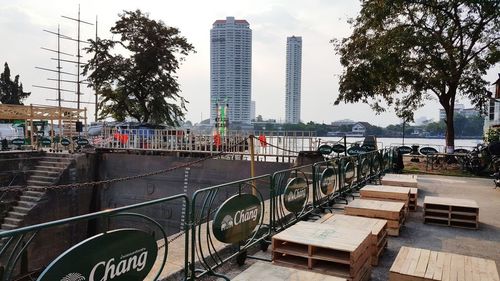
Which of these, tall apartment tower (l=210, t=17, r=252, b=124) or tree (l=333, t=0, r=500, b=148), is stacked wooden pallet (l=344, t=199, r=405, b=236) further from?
tall apartment tower (l=210, t=17, r=252, b=124)

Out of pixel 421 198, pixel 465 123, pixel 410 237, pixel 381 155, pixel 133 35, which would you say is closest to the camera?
pixel 410 237

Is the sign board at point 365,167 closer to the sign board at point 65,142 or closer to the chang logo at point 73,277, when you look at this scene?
the chang logo at point 73,277

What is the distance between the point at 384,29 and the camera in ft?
66.2

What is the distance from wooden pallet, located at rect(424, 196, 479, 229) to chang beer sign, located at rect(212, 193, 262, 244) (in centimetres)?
475

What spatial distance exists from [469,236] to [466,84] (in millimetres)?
15956

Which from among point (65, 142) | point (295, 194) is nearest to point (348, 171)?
point (295, 194)

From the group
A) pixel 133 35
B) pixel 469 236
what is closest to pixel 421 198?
pixel 469 236

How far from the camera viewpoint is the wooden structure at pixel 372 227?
534cm

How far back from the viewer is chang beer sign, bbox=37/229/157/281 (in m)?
2.37

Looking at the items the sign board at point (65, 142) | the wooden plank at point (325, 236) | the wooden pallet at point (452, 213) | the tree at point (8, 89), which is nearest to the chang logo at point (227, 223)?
the wooden plank at point (325, 236)

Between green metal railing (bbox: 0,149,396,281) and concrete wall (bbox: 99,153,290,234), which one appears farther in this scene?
concrete wall (bbox: 99,153,290,234)

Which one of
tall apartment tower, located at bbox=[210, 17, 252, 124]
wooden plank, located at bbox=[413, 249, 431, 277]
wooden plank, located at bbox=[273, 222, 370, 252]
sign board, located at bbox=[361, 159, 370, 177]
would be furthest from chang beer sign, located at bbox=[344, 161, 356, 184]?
tall apartment tower, located at bbox=[210, 17, 252, 124]

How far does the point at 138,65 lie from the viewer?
31078 millimetres

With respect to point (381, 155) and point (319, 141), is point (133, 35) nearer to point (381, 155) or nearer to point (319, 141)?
point (319, 141)
